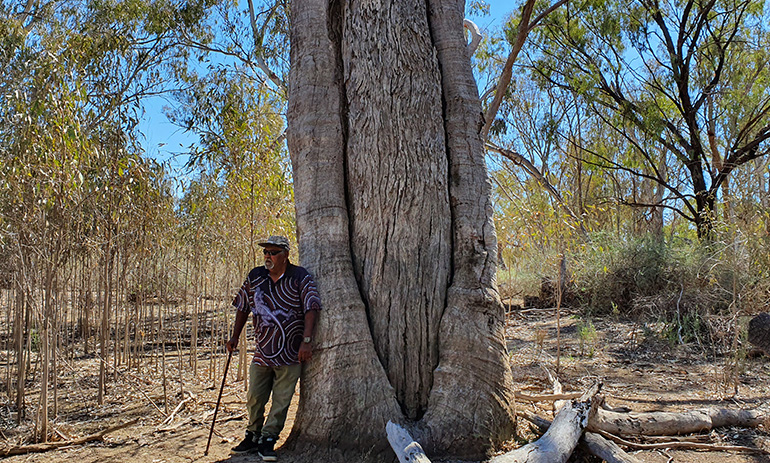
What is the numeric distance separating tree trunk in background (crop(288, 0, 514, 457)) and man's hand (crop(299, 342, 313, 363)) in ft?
0.32

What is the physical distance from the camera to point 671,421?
14.3ft

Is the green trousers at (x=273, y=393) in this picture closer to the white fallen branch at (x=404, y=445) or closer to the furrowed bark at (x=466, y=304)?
the white fallen branch at (x=404, y=445)

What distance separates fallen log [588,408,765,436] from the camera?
4223mm

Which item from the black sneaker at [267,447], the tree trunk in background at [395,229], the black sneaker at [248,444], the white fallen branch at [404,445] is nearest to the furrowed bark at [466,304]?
the tree trunk in background at [395,229]

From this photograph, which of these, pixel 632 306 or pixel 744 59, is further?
pixel 744 59

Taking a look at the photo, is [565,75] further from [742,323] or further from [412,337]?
[412,337]

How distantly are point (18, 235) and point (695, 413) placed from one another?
5396 mm

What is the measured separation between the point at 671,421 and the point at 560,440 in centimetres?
118

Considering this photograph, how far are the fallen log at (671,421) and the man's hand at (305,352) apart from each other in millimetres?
1847

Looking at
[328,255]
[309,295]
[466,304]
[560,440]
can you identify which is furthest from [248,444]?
[560,440]

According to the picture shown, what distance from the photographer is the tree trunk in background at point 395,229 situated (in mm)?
3941

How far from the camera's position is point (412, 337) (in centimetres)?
416

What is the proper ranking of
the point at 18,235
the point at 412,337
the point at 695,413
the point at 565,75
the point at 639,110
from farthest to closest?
the point at 565,75
the point at 639,110
the point at 18,235
the point at 695,413
the point at 412,337

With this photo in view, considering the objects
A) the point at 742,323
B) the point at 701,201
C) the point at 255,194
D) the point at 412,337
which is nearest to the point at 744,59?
the point at 701,201
